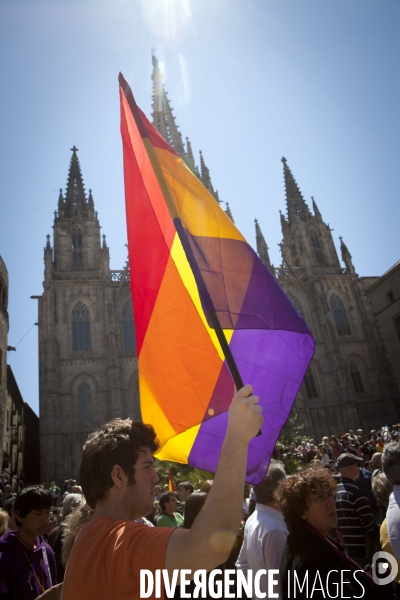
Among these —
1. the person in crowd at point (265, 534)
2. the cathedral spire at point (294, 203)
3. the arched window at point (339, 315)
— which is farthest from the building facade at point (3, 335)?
Result: the cathedral spire at point (294, 203)

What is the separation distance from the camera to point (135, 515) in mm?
1871

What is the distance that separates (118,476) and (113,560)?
39 cm

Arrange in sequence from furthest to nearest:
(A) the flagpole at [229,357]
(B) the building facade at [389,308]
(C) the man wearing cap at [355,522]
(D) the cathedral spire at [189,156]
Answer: (D) the cathedral spire at [189,156], (B) the building facade at [389,308], (C) the man wearing cap at [355,522], (A) the flagpole at [229,357]

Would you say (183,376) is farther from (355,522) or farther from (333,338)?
(333,338)

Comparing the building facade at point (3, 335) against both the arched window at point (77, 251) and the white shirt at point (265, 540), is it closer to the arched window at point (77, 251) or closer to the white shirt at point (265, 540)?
the white shirt at point (265, 540)

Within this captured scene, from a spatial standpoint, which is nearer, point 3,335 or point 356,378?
point 3,335

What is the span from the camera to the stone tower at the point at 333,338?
3303 cm

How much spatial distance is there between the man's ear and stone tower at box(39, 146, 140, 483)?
92.6 feet

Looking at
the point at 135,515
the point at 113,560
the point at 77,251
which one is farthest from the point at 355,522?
the point at 77,251

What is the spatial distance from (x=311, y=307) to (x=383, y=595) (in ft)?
117

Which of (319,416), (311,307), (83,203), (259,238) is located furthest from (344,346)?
(83,203)

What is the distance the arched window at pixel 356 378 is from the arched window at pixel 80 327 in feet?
69.6

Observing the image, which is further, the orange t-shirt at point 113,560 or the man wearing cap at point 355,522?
the man wearing cap at point 355,522

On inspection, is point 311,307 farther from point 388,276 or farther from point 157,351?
point 157,351
